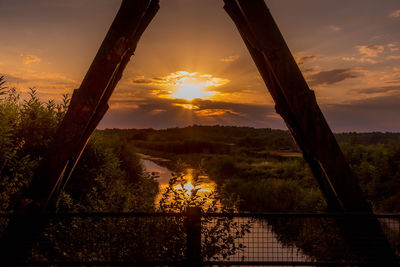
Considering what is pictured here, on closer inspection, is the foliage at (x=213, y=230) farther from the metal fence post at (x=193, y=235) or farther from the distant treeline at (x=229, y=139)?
the distant treeline at (x=229, y=139)

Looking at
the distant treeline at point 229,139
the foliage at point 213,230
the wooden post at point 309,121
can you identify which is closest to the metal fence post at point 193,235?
the wooden post at point 309,121

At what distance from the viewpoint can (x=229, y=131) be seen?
92.6 m

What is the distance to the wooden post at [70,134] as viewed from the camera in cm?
321

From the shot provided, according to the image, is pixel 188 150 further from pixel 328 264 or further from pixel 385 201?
pixel 328 264

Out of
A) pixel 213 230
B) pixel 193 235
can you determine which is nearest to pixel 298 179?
pixel 213 230

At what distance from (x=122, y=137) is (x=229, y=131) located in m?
73.2

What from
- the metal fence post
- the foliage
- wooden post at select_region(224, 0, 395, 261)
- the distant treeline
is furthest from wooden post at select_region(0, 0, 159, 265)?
the distant treeline

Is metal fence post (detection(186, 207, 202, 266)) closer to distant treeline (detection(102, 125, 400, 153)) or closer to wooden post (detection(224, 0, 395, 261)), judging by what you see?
wooden post (detection(224, 0, 395, 261))

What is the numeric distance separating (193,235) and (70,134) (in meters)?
1.69

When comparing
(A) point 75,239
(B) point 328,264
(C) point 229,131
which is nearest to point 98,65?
(B) point 328,264

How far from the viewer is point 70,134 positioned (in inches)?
127

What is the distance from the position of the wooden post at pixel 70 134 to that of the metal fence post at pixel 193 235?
1.41 m

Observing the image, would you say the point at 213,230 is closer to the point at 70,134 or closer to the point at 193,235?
the point at 193,235

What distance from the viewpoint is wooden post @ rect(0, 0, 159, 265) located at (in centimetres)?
321
